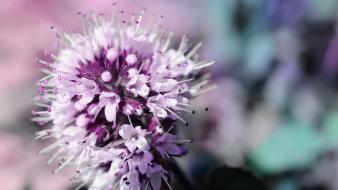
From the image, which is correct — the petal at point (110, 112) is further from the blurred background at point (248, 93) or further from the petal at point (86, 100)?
the blurred background at point (248, 93)

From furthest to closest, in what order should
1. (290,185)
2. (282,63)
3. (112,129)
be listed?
1. (282,63)
2. (290,185)
3. (112,129)

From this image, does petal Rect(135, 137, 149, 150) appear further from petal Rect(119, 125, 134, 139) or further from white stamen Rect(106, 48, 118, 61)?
white stamen Rect(106, 48, 118, 61)

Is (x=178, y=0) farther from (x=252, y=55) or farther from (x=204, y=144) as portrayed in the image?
(x=204, y=144)

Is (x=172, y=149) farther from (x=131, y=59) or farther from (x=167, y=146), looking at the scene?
(x=131, y=59)

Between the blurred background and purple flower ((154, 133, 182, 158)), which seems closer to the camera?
purple flower ((154, 133, 182, 158))

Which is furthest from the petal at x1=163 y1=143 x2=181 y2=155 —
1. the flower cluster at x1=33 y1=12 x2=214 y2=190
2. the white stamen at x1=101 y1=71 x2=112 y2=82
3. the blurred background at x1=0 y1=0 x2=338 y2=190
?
the blurred background at x1=0 y1=0 x2=338 y2=190

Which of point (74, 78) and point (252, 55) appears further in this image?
point (252, 55)

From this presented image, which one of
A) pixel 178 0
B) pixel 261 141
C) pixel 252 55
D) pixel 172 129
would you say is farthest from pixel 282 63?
pixel 172 129
